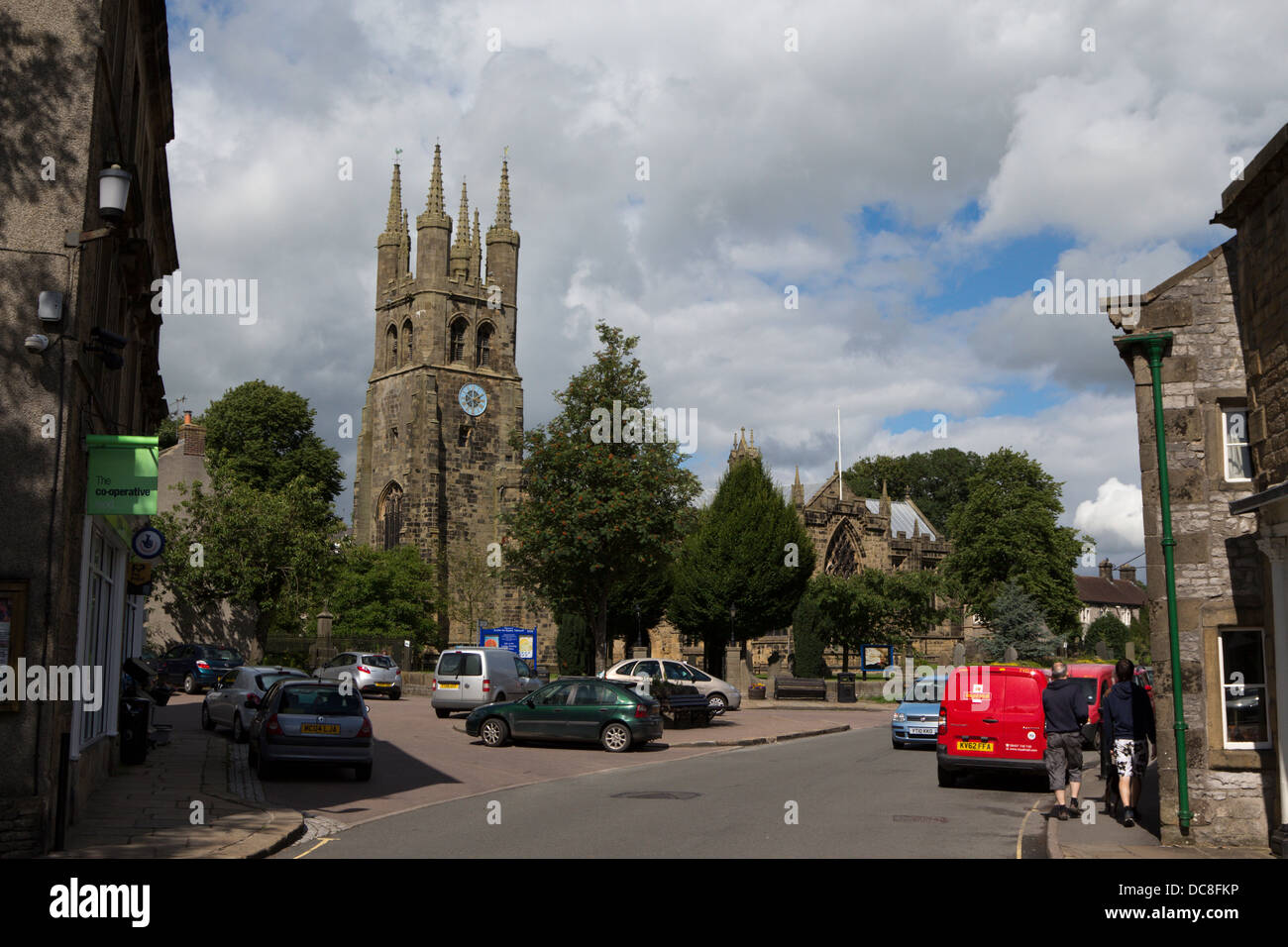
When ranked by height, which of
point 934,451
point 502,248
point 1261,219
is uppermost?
point 502,248

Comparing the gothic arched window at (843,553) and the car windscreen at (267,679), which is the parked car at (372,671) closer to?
the car windscreen at (267,679)

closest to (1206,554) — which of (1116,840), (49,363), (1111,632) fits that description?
(1116,840)

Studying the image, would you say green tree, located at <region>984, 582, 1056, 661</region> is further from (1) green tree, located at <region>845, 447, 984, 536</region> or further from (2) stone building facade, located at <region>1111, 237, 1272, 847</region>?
(1) green tree, located at <region>845, 447, 984, 536</region>

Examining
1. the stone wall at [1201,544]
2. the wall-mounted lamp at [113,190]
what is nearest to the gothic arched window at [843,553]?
the stone wall at [1201,544]

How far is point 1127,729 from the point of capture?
42.8ft

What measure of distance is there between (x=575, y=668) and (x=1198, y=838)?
45.5 meters

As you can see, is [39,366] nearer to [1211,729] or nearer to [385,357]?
[1211,729]

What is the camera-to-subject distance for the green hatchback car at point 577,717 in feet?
70.8

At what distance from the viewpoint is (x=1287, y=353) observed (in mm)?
10430

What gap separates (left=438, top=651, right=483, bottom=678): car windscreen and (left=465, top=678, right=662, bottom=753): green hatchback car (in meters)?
5.78

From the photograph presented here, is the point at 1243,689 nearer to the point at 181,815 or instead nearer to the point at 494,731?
the point at 181,815

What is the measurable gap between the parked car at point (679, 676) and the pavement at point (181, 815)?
1504 cm
